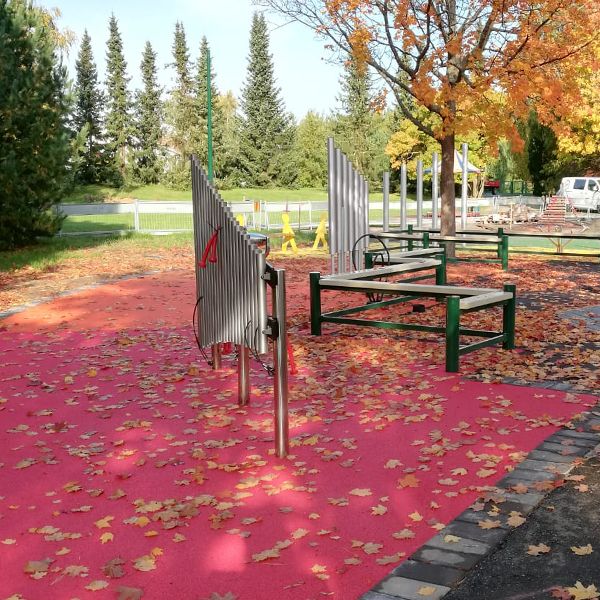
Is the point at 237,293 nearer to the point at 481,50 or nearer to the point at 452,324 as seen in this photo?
the point at 452,324

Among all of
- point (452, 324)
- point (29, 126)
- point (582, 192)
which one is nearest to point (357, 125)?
point (582, 192)

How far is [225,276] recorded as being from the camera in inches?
244

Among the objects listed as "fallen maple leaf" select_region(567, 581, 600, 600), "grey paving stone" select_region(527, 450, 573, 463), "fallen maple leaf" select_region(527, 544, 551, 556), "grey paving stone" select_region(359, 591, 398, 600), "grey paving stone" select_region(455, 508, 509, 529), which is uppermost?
"fallen maple leaf" select_region(567, 581, 600, 600)

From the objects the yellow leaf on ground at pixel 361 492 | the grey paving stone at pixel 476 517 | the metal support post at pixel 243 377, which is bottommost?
the yellow leaf on ground at pixel 361 492

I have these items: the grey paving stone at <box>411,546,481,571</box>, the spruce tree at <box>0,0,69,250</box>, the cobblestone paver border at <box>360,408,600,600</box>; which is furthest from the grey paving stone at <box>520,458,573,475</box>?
the spruce tree at <box>0,0,69,250</box>

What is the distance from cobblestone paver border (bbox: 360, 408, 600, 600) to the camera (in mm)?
3506

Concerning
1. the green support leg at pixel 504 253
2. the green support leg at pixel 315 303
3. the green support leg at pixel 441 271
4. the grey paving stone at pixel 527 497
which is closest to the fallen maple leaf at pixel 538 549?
the grey paving stone at pixel 527 497

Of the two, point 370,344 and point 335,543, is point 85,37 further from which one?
point 335,543

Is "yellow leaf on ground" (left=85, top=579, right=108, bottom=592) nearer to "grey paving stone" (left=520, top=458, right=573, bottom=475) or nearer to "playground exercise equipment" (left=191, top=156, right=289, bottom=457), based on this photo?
"playground exercise equipment" (left=191, top=156, right=289, bottom=457)

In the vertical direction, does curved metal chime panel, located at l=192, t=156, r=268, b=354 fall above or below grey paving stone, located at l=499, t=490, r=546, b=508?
above

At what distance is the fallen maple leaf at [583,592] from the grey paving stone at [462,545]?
0.49m

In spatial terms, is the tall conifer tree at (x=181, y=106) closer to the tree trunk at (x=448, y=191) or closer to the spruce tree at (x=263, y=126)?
the spruce tree at (x=263, y=126)

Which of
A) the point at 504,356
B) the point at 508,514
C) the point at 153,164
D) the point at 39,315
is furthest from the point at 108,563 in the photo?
the point at 153,164

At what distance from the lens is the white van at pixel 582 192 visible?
3631 centimetres
